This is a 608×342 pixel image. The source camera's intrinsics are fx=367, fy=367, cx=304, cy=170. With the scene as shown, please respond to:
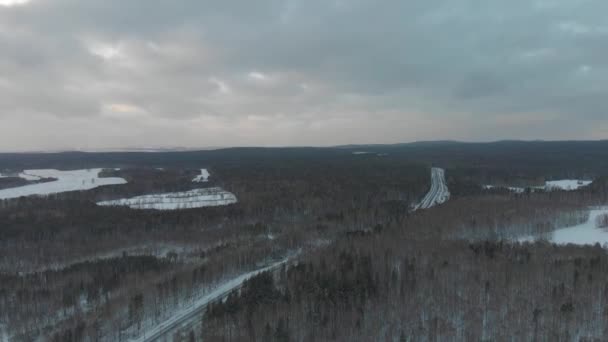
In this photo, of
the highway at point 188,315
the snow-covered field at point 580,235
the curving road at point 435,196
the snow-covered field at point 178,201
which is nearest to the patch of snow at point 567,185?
the curving road at point 435,196

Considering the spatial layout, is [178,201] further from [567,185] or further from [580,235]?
[567,185]

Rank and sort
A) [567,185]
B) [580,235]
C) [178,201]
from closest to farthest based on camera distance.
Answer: [580,235] → [178,201] → [567,185]

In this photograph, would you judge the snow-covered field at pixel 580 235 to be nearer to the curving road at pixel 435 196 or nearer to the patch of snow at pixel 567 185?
the curving road at pixel 435 196

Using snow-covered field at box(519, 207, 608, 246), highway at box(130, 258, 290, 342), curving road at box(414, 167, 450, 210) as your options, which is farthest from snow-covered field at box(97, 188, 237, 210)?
snow-covered field at box(519, 207, 608, 246)

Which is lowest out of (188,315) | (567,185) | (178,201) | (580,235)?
(178,201)

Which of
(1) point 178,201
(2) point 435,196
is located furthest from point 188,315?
(2) point 435,196

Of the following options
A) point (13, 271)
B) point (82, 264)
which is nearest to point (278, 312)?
point (82, 264)
